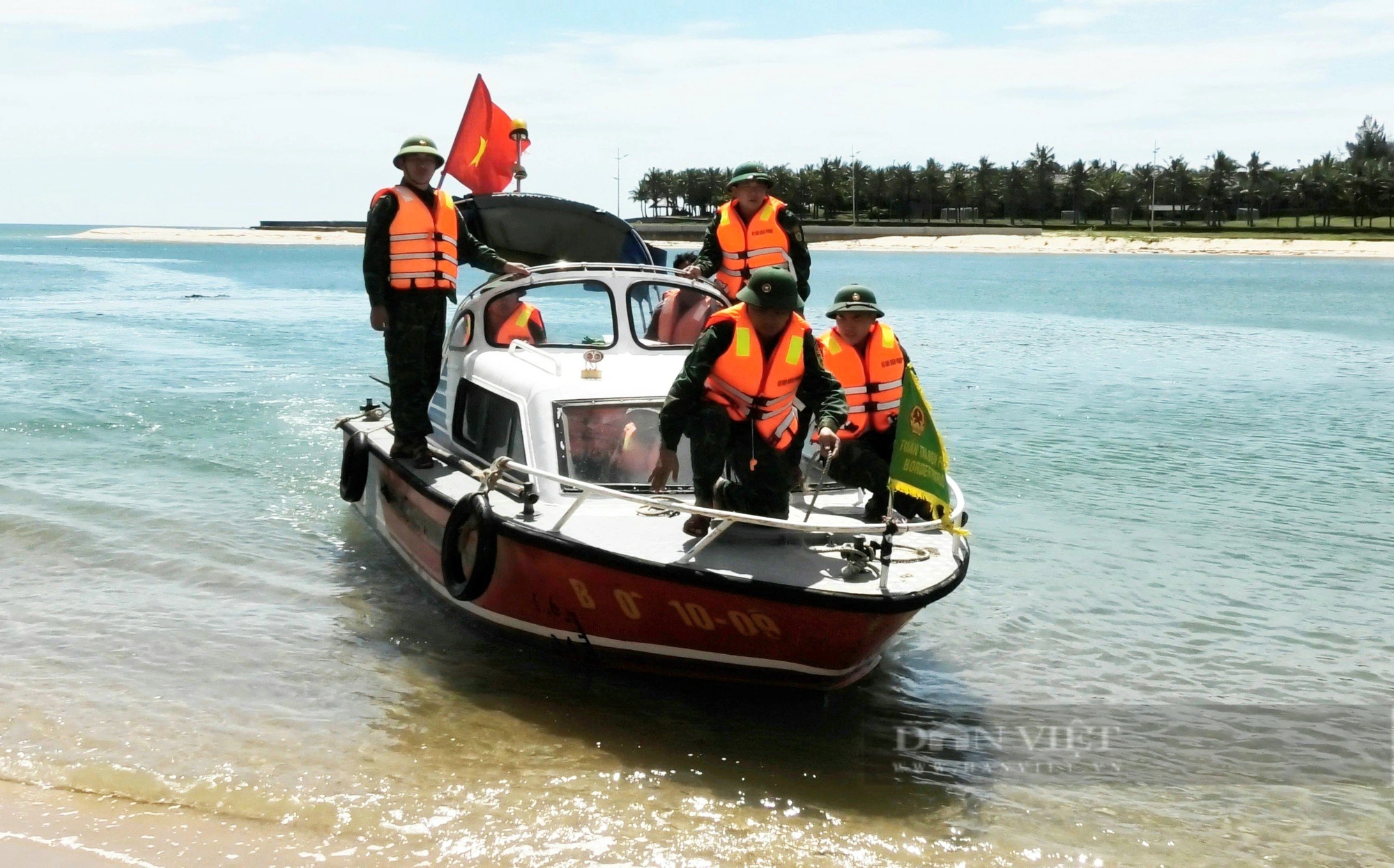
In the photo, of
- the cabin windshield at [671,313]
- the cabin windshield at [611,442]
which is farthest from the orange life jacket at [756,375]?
the cabin windshield at [671,313]

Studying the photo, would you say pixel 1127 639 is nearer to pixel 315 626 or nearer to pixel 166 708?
pixel 315 626

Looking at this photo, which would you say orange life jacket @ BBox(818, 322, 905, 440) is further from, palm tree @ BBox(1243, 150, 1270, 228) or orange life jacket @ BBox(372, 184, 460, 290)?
palm tree @ BBox(1243, 150, 1270, 228)

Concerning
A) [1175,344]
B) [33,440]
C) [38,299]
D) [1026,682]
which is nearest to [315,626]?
[1026,682]

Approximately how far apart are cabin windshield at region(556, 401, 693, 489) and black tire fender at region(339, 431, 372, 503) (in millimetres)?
2770

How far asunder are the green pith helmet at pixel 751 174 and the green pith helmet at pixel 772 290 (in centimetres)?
257

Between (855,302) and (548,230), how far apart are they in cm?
384

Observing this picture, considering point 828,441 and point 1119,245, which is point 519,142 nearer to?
point 828,441

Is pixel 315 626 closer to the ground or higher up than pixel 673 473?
closer to the ground

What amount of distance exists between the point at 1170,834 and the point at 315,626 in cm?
533

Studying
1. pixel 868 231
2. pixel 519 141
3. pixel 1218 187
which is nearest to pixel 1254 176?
pixel 1218 187

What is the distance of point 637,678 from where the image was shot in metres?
7.39

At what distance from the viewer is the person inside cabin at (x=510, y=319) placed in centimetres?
922

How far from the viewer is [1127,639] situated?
860 centimetres

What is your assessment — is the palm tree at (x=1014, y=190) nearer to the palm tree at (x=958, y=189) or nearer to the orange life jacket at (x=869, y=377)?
the palm tree at (x=958, y=189)
